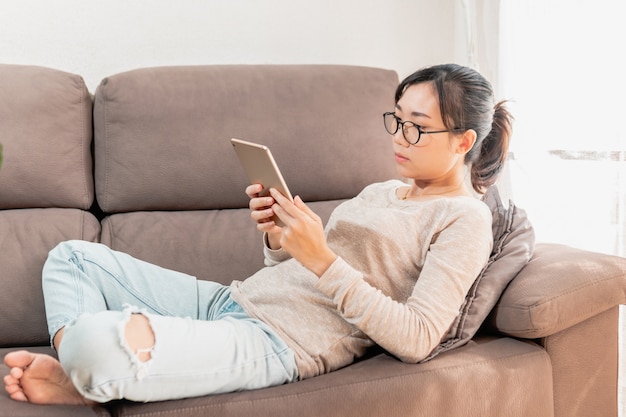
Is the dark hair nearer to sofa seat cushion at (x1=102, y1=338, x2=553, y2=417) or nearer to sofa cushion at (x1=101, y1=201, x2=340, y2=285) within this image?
sofa seat cushion at (x1=102, y1=338, x2=553, y2=417)

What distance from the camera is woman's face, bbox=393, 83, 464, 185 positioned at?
4.72ft

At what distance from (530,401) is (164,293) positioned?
2.56 ft

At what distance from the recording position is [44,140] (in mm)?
1794

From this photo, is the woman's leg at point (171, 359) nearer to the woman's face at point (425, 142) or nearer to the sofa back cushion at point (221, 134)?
the woman's face at point (425, 142)

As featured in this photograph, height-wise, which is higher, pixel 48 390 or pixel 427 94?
pixel 427 94

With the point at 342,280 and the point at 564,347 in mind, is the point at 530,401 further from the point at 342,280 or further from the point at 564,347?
the point at 342,280

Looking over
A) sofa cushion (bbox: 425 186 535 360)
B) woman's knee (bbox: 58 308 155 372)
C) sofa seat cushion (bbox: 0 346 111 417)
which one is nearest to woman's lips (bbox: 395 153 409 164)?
sofa cushion (bbox: 425 186 535 360)

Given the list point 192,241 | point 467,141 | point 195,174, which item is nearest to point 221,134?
point 195,174

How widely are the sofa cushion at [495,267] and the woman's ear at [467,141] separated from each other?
15 cm

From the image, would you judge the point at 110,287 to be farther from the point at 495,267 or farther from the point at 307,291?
the point at 495,267

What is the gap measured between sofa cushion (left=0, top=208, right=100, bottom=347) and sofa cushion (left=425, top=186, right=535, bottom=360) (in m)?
0.94

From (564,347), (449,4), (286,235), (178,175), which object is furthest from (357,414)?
(449,4)

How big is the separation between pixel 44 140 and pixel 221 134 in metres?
0.45

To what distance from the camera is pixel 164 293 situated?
1534 mm
